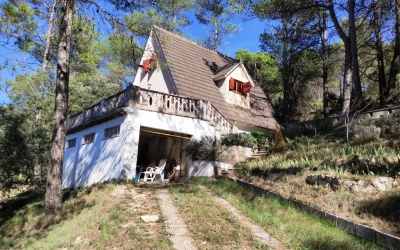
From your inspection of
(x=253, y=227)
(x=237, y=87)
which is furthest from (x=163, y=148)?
(x=253, y=227)

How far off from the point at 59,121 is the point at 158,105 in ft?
15.2

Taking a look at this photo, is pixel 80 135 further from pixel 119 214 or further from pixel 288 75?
pixel 288 75

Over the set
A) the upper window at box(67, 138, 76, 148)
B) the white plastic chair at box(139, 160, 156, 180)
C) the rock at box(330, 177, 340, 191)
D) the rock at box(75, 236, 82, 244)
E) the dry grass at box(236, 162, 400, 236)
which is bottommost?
the rock at box(75, 236, 82, 244)

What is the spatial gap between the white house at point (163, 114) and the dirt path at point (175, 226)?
→ 14.1 feet

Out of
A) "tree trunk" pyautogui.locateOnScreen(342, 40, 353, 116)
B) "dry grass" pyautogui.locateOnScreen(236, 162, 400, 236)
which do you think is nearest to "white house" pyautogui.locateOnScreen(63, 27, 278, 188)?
"tree trunk" pyautogui.locateOnScreen(342, 40, 353, 116)

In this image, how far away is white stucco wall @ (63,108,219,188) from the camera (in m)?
12.8

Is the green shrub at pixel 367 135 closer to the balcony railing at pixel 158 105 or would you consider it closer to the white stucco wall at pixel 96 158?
the balcony railing at pixel 158 105

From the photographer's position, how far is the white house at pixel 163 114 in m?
13.1

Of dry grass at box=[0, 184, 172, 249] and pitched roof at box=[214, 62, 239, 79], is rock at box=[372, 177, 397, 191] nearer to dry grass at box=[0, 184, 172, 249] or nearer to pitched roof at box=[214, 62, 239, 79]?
dry grass at box=[0, 184, 172, 249]

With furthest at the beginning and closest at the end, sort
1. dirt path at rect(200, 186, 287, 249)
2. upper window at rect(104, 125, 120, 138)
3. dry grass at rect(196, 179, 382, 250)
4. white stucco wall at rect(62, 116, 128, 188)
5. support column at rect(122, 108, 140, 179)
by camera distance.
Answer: upper window at rect(104, 125, 120, 138) < white stucco wall at rect(62, 116, 128, 188) < support column at rect(122, 108, 140, 179) < dirt path at rect(200, 186, 287, 249) < dry grass at rect(196, 179, 382, 250)

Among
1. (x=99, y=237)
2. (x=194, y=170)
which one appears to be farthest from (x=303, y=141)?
(x=99, y=237)

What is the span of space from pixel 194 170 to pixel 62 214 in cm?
549

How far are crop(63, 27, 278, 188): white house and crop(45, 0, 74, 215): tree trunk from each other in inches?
119

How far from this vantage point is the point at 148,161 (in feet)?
58.3
